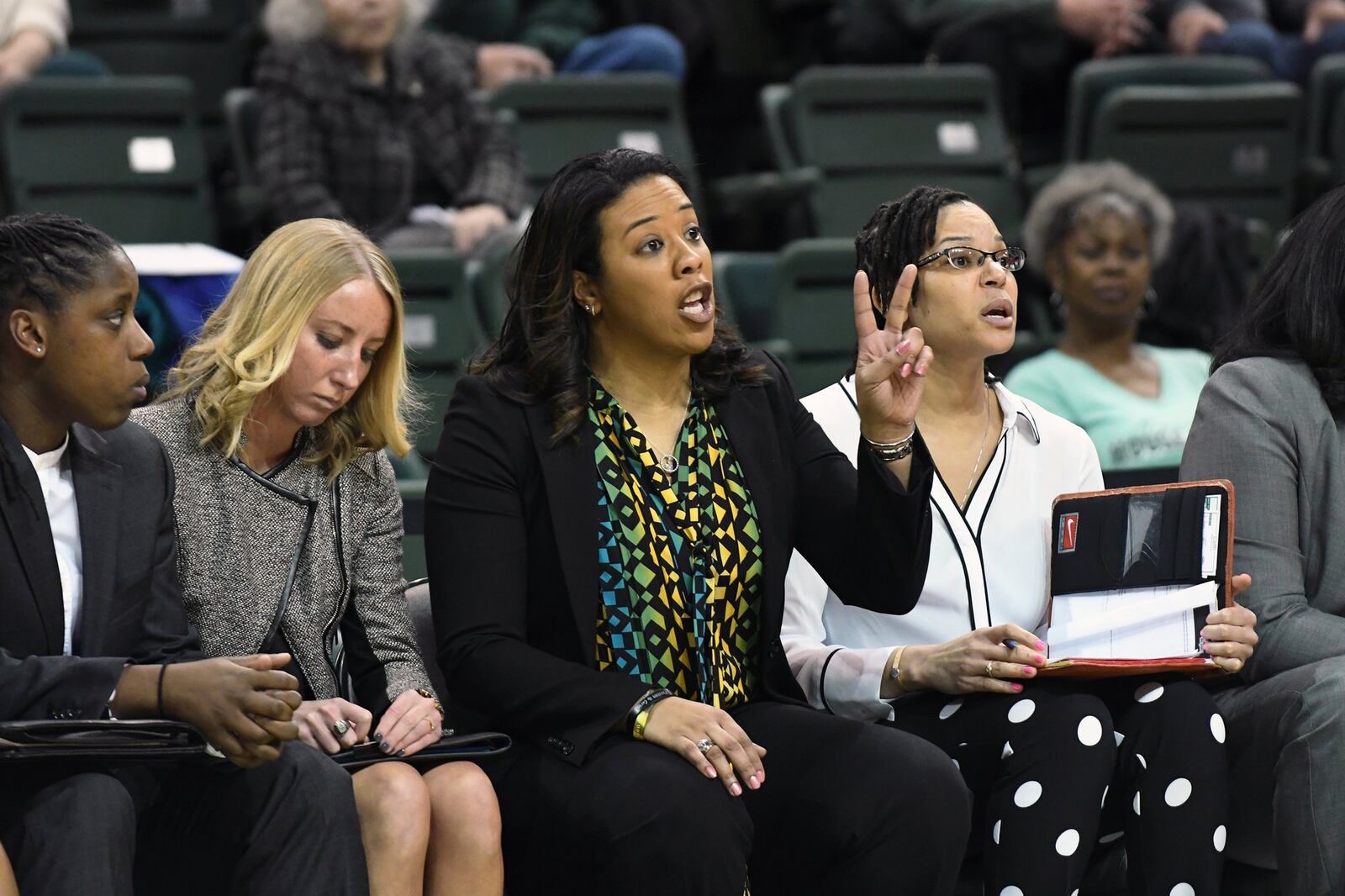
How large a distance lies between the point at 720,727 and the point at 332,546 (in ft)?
2.30

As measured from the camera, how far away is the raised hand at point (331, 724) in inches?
97.4

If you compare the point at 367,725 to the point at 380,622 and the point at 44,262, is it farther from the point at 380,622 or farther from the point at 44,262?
the point at 44,262

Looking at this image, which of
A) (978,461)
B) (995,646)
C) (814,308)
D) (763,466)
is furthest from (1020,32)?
(995,646)

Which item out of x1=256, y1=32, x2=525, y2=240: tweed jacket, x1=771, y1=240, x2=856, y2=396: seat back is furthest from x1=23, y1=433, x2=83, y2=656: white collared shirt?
x1=771, y1=240, x2=856, y2=396: seat back

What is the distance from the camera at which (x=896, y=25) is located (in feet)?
19.9

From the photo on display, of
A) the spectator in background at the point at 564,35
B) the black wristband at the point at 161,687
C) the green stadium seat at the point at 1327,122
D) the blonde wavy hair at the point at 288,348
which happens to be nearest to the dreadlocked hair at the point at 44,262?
the blonde wavy hair at the point at 288,348

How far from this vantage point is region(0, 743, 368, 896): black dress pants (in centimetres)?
216

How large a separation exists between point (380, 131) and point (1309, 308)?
299cm

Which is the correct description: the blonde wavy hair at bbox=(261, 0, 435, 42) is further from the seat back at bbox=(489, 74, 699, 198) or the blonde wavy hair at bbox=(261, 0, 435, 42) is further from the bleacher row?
the seat back at bbox=(489, 74, 699, 198)

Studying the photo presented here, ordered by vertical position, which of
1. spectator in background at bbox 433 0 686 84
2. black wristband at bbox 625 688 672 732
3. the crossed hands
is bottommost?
the crossed hands

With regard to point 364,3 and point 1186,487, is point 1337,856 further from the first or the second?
point 364,3

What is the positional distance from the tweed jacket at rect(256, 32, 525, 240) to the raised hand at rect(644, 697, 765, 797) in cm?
272

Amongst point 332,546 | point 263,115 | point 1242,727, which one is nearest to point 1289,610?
point 1242,727

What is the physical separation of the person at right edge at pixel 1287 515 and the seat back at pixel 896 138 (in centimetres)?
253
